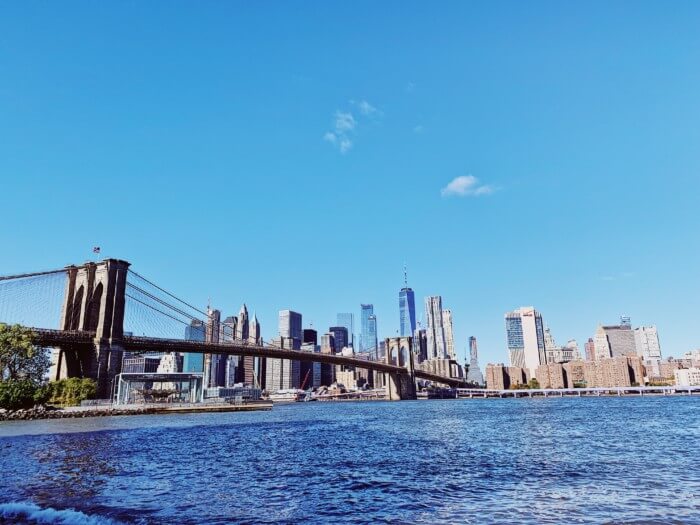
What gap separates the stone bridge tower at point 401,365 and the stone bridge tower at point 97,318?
350 feet

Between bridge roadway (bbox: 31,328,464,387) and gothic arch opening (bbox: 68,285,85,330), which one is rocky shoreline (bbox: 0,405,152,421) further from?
gothic arch opening (bbox: 68,285,85,330)

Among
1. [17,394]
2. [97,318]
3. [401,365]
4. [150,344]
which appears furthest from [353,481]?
[401,365]

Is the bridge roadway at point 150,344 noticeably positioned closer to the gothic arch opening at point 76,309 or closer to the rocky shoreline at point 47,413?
the gothic arch opening at point 76,309

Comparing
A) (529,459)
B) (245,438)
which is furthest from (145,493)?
(245,438)

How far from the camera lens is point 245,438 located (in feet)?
116

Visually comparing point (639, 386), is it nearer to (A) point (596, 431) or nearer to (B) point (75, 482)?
(A) point (596, 431)

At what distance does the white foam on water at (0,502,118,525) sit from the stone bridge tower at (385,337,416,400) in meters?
156

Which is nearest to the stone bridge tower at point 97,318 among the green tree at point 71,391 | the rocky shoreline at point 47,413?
the green tree at point 71,391

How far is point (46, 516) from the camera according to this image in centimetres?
1270

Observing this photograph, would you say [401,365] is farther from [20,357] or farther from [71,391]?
[20,357]

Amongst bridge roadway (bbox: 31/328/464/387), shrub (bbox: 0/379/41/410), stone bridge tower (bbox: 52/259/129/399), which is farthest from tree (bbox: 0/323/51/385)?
stone bridge tower (bbox: 52/259/129/399)

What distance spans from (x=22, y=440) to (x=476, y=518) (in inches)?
1205

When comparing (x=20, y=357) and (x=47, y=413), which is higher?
(x=20, y=357)

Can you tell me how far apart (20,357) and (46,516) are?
62.8m
